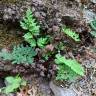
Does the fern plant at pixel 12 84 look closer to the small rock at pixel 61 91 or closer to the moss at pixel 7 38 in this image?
the small rock at pixel 61 91

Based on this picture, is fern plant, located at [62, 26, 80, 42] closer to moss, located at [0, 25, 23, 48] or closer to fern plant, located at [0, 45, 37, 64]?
fern plant, located at [0, 45, 37, 64]

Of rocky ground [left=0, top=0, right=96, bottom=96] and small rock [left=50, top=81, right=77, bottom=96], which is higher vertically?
rocky ground [left=0, top=0, right=96, bottom=96]

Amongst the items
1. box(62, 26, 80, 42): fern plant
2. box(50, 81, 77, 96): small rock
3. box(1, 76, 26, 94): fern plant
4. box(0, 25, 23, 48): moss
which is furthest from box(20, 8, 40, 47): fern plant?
box(50, 81, 77, 96): small rock

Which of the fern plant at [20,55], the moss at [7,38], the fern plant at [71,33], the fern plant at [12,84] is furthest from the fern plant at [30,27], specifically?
the fern plant at [12,84]

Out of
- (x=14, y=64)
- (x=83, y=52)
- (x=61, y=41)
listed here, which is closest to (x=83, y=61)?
(x=83, y=52)

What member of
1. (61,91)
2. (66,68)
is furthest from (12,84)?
(66,68)
